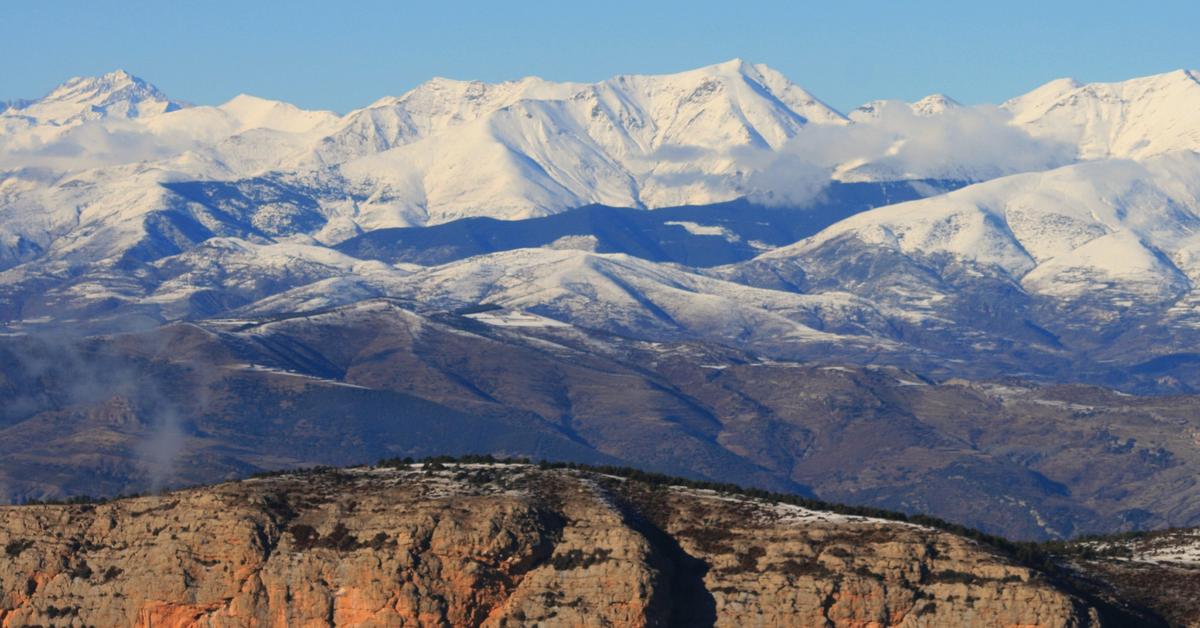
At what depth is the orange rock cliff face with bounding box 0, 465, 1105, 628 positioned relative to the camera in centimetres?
10244

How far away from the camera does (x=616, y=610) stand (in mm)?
102562

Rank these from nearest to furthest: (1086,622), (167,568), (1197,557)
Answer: (1086,622) < (167,568) < (1197,557)

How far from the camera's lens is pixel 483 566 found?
104 m

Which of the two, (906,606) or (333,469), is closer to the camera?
(906,606)

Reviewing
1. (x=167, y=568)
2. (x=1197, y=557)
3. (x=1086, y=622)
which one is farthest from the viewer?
(x=1197, y=557)

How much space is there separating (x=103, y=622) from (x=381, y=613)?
44.0 feet

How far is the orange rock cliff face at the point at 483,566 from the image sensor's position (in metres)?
102

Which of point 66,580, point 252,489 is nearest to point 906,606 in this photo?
point 252,489

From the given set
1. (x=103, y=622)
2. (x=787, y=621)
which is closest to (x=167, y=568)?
(x=103, y=622)

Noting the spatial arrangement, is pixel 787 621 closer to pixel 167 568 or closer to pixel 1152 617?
pixel 1152 617

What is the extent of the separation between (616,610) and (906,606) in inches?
479

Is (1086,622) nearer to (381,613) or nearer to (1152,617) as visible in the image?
(1152,617)

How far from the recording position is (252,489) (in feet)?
368

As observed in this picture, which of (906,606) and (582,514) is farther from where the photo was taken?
(582,514)
